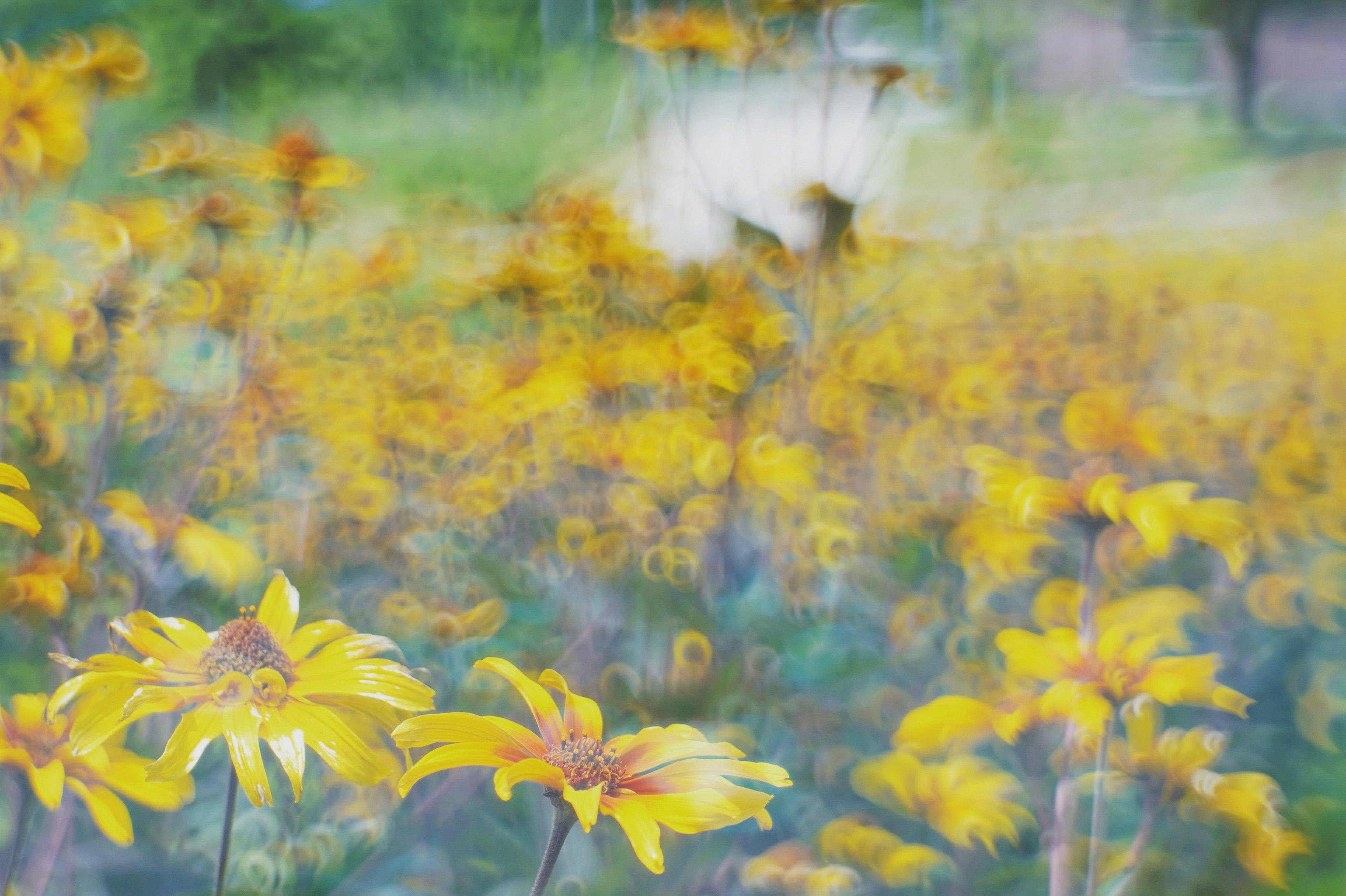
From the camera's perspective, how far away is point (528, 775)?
0.71ft

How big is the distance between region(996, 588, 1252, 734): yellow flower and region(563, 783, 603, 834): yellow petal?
232 millimetres

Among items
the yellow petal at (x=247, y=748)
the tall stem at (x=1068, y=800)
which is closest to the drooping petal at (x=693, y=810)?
the yellow petal at (x=247, y=748)

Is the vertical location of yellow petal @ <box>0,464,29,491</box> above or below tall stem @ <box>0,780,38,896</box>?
above

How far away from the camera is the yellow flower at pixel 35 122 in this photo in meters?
0.50

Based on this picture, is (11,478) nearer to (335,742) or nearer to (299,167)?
(335,742)

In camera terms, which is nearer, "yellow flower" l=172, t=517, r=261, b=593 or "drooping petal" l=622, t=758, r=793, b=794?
"drooping petal" l=622, t=758, r=793, b=794

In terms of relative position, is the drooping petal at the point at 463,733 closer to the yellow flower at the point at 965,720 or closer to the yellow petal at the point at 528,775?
the yellow petal at the point at 528,775

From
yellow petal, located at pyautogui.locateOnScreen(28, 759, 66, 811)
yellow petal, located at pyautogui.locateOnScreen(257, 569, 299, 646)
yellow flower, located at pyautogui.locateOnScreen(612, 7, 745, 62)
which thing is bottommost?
yellow petal, located at pyautogui.locateOnScreen(28, 759, 66, 811)

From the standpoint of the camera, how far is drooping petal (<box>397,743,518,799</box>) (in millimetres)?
216

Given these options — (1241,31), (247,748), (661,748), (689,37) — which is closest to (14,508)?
(247,748)

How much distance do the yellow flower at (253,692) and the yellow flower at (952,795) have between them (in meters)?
0.30

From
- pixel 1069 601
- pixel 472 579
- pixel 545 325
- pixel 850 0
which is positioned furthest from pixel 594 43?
pixel 1069 601

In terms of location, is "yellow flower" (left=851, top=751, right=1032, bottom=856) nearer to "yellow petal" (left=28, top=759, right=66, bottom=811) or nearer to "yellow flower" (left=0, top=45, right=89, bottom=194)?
"yellow petal" (left=28, top=759, right=66, bottom=811)

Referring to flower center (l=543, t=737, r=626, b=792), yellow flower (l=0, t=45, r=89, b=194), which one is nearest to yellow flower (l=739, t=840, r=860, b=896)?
flower center (l=543, t=737, r=626, b=792)
